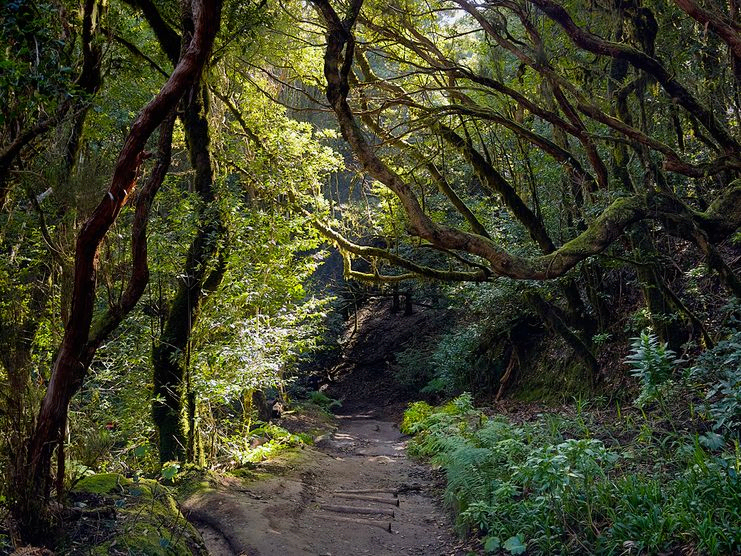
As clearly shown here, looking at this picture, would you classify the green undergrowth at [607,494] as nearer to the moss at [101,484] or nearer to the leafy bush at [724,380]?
the leafy bush at [724,380]

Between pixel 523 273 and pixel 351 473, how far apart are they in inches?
206

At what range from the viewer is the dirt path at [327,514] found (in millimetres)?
6207

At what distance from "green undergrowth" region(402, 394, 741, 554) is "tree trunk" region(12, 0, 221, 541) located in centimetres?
376

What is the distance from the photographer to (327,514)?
7.53 meters

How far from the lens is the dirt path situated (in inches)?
244

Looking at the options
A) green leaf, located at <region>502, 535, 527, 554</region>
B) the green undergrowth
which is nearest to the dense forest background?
the green undergrowth

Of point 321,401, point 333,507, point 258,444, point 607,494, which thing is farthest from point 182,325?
point 321,401

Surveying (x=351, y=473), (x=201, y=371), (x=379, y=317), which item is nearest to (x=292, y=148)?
(x=201, y=371)

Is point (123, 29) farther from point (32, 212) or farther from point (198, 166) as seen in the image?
point (32, 212)

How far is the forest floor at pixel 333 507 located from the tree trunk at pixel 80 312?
8.53 ft

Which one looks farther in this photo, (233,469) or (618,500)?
(233,469)

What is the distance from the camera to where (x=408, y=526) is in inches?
287

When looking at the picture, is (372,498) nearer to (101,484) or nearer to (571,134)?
(101,484)

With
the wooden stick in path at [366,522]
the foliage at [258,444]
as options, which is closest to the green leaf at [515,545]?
the wooden stick in path at [366,522]
